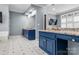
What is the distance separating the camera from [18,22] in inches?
525

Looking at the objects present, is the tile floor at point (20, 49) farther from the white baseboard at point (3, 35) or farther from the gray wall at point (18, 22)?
the gray wall at point (18, 22)

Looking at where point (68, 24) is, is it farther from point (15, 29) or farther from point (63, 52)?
point (15, 29)

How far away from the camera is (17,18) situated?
43.7 feet

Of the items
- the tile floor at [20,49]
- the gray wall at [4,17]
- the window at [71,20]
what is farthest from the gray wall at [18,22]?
the window at [71,20]

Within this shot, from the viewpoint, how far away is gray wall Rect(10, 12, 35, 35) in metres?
13.0

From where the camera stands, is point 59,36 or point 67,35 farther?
point 59,36

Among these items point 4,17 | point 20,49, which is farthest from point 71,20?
point 4,17

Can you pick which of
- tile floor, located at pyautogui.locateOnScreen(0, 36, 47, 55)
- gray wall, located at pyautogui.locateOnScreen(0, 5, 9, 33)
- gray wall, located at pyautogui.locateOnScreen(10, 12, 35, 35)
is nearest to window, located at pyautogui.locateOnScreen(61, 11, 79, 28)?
tile floor, located at pyautogui.locateOnScreen(0, 36, 47, 55)

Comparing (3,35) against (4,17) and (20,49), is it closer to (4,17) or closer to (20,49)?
(4,17)

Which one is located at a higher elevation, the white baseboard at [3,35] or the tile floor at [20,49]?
the white baseboard at [3,35]

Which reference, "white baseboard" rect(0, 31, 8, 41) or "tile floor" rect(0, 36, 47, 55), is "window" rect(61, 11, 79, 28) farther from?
"white baseboard" rect(0, 31, 8, 41)

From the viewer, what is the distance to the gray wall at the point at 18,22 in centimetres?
1305
